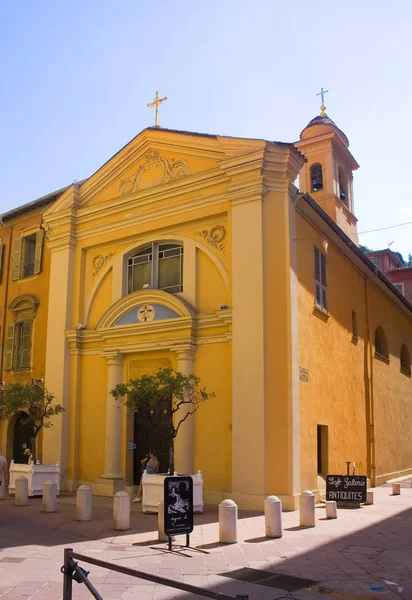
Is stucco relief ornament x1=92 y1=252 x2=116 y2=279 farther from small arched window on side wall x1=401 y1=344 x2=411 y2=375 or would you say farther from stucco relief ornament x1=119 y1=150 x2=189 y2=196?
small arched window on side wall x1=401 y1=344 x2=411 y2=375

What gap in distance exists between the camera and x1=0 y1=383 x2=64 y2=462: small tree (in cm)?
1686

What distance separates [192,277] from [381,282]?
1008 cm

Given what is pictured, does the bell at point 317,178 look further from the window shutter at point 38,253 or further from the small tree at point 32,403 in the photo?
the small tree at point 32,403

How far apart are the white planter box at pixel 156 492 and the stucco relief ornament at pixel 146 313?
199 inches

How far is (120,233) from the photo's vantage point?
733 inches

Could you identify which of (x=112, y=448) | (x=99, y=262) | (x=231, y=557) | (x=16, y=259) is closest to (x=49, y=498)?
(x=112, y=448)

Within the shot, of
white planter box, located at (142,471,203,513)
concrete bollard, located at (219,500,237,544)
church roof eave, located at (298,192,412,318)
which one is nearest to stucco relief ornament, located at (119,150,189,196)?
church roof eave, located at (298,192,412,318)

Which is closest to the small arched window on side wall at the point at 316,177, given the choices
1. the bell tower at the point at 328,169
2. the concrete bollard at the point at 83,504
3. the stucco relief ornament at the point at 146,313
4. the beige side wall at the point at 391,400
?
the bell tower at the point at 328,169

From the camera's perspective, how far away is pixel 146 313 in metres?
17.1

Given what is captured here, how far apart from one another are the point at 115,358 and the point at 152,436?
A: 8.18 feet

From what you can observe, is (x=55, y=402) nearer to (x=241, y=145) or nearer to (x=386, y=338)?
(x=241, y=145)

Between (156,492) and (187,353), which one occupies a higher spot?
(187,353)

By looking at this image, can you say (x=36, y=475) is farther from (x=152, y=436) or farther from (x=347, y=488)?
(x=347, y=488)

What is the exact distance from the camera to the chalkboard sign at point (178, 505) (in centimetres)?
944
